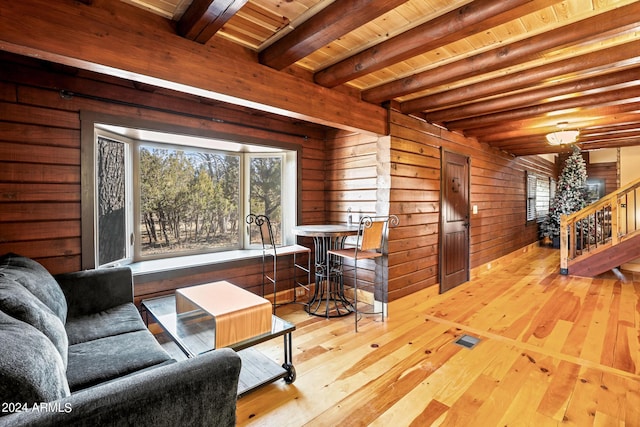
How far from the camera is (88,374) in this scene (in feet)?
4.75

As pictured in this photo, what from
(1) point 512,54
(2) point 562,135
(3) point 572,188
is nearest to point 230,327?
(1) point 512,54

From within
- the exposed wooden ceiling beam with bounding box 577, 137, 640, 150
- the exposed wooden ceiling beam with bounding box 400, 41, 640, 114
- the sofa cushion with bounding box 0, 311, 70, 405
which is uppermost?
the exposed wooden ceiling beam with bounding box 577, 137, 640, 150

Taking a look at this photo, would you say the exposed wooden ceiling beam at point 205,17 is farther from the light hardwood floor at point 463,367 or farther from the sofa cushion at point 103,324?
the light hardwood floor at point 463,367

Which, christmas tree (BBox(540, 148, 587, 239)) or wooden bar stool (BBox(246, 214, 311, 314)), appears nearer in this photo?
wooden bar stool (BBox(246, 214, 311, 314))

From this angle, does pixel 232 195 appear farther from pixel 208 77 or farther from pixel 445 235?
pixel 445 235

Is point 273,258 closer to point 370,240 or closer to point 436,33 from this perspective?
point 370,240

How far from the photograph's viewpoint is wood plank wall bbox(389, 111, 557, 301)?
11.6ft

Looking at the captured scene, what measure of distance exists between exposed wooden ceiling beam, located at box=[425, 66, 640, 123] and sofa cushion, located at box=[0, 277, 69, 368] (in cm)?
402

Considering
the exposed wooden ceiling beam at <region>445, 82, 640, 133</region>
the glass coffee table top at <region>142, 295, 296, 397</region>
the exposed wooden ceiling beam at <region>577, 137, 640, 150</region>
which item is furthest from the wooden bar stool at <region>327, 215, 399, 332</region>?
the exposed wooden ceiling beam at <region>577, 137, 640, 150</region>

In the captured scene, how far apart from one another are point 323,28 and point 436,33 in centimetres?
72

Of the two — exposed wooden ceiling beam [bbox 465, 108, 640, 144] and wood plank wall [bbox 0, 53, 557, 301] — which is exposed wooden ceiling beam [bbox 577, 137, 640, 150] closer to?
wood plank wall [bbox 0, 53, 557, 301]

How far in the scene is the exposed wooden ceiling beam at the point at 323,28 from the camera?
1.69 metres

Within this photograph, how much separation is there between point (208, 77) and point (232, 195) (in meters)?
1.87

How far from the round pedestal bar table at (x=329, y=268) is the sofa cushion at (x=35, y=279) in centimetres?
194
